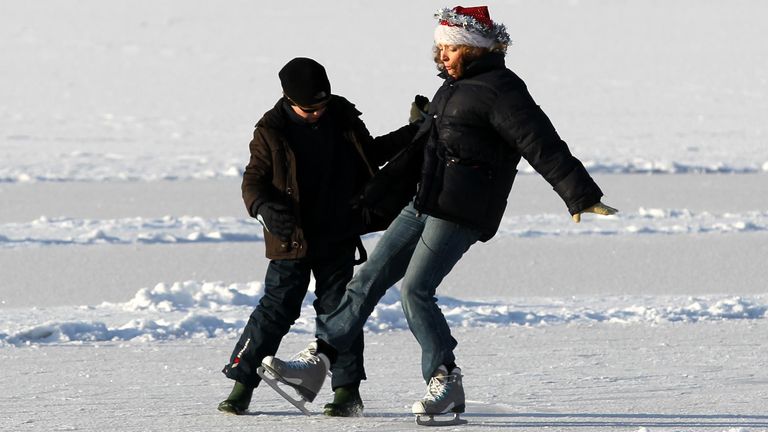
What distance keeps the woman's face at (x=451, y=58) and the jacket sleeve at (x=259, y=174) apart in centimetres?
61

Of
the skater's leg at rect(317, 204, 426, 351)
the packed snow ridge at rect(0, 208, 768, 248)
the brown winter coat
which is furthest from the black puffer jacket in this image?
the packed snow ridge at rect(0, 208, 768, 248)

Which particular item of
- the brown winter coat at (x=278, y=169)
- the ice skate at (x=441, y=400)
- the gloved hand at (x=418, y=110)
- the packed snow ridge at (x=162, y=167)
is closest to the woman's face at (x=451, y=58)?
the gloved hand at (x=418, y=110)

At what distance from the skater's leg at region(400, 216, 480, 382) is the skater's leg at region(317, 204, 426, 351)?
64mm

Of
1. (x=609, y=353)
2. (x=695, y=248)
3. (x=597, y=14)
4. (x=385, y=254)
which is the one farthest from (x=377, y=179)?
(x=597, y=14)

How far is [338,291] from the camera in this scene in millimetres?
4262

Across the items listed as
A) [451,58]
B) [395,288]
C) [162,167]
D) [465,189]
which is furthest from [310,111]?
[162,167]

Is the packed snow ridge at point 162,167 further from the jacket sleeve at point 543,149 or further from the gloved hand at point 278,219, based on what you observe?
the jacket sleeve at point 543,149

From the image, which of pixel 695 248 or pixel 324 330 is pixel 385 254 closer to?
pixel 324 330

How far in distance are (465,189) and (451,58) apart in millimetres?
398

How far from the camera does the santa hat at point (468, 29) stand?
12.8ft

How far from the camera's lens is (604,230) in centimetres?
1078

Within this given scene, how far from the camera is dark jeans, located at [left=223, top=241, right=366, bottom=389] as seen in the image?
4.24m

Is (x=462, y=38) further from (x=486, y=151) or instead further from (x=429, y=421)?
(x=429, y=421)

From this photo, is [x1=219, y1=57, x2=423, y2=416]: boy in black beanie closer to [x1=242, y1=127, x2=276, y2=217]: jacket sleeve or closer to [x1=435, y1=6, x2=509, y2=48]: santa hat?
[x1=242, y1=127, x2=276, y2=217]: jacket sleeve
